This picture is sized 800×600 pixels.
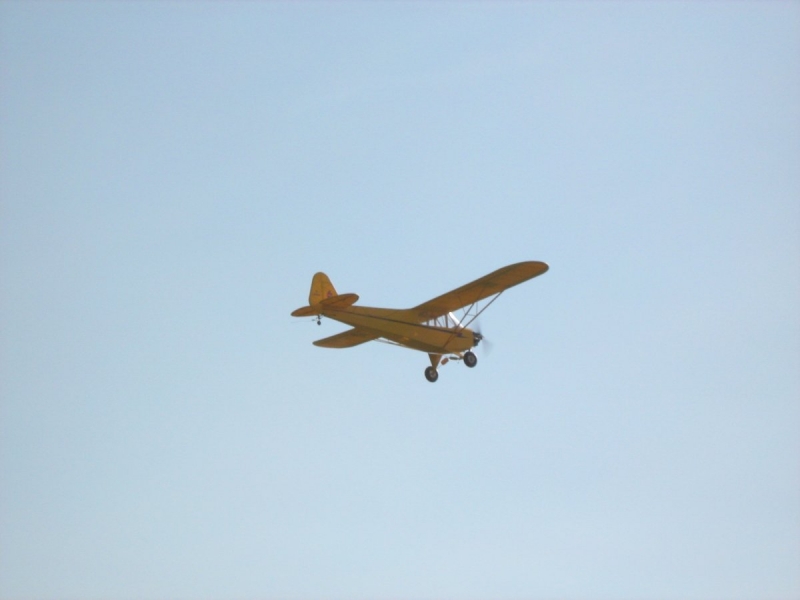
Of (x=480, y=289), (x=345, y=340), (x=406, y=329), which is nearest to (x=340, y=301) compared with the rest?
(x=406, y=329)

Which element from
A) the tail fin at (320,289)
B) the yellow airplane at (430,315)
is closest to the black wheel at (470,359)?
the yellow airplane at (430,315)

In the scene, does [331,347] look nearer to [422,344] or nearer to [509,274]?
[422,344]

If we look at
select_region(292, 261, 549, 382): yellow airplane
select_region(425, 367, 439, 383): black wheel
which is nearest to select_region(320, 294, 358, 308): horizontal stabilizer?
select_region(292, 261, 549, 382): yellow airplane

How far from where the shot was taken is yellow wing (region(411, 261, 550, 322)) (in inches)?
1367

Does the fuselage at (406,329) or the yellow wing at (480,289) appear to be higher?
the yellow wing at (480,289)

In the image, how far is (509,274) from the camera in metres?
35.0

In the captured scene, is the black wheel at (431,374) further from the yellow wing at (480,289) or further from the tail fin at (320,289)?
the tail fin at (320,289)

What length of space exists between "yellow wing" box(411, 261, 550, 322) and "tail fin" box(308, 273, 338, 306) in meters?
2.49

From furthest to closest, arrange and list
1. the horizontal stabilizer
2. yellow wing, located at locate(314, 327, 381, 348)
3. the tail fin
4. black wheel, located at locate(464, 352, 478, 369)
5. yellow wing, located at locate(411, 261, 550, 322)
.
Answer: yellow wing, located at locate(314, 327, 381, 348) < black wheel, located at locate(464, 352, 478, 369) < yellow wing, located at locate(411, 261, 550, 322) < the tail fin < the horizontal stabilizer

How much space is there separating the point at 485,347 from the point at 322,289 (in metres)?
5.40

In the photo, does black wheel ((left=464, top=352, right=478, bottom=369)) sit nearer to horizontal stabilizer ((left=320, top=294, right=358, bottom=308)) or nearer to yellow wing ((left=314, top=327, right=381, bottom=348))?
yellow wing ((left=314, top=327, right=381, bottom=348))

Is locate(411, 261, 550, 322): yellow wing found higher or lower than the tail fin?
higher

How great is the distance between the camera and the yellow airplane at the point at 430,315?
34.1 m

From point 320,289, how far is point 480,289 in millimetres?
4618
